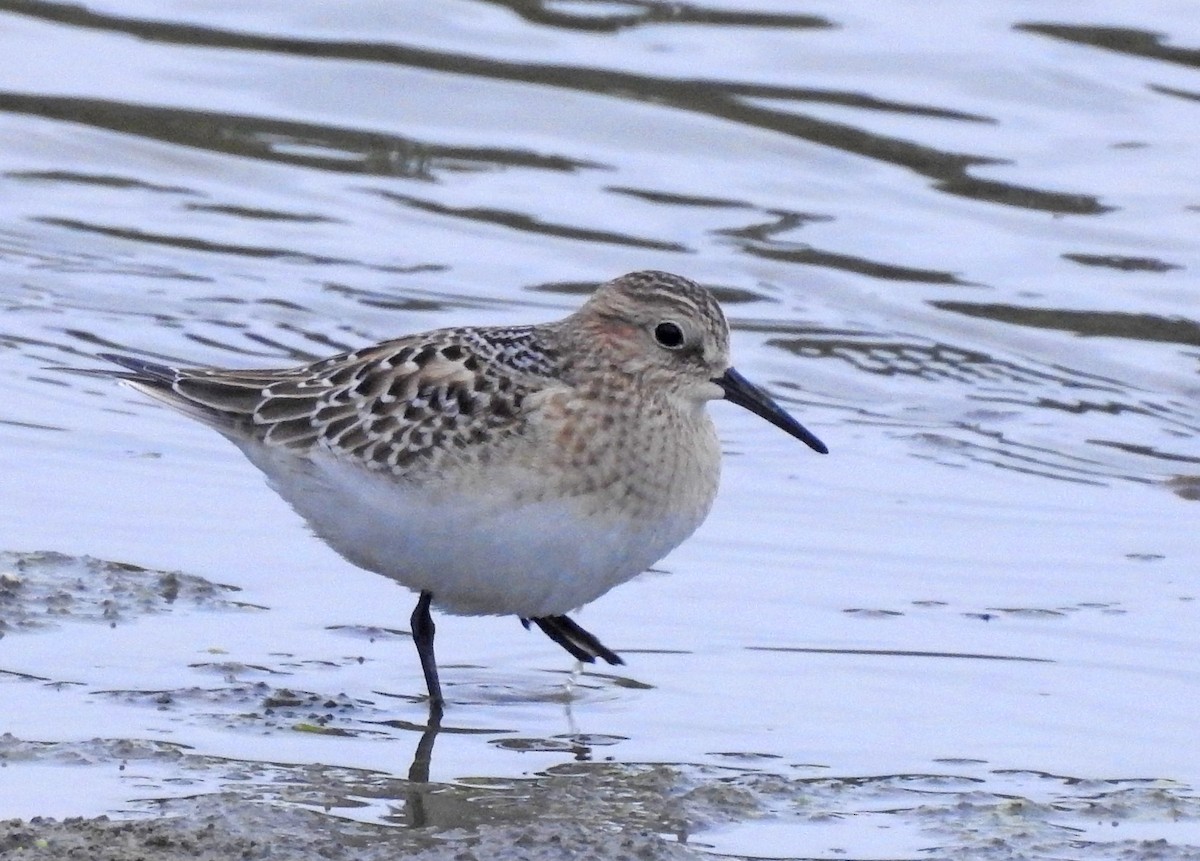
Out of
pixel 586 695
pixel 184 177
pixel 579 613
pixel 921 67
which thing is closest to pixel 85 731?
pixel 586 695

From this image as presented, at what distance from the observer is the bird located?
22.1ft

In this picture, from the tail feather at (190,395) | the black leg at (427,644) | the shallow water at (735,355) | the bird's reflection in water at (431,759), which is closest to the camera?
the bird's reflection in water at (431,759)

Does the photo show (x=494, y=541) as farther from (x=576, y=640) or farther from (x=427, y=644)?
(x=576, y=640)

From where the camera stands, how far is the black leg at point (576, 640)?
23.5ft

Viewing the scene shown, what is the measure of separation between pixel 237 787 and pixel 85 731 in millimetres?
635

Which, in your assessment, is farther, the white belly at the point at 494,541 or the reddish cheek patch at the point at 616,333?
the reddish cheek patch at the point at 616,333

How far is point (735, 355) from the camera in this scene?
11.2 metres

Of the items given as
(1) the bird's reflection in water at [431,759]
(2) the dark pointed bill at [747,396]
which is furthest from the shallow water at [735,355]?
(2) the dark pointed bill at [747,396]

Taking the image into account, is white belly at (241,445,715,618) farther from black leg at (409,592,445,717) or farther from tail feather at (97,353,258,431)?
tail feather at (97,353,258,431)

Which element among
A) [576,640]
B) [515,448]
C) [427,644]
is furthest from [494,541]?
[576,640]

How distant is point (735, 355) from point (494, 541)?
4.64 meters

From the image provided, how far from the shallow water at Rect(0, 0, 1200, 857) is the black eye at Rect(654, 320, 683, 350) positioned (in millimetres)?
1026

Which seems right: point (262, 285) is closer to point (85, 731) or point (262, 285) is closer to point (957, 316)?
point (957, 316)

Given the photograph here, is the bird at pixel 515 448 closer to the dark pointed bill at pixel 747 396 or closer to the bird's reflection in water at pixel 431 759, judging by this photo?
the dark pointed bill at pixel 747 396
